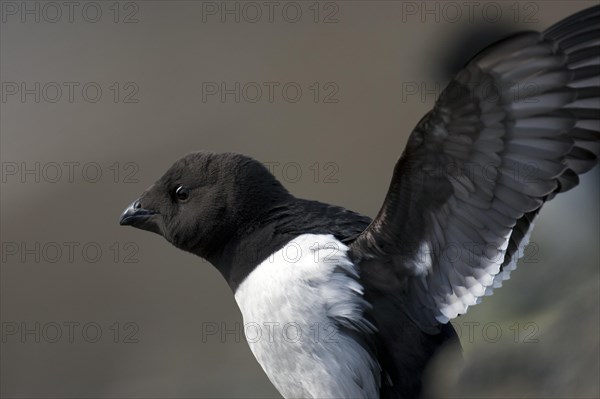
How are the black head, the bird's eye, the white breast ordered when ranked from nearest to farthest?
the white breast < the black head < the bird's eye

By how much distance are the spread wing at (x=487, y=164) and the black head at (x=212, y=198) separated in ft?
1.25

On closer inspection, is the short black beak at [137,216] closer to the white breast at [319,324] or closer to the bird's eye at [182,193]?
the bird's eye at [182,193]

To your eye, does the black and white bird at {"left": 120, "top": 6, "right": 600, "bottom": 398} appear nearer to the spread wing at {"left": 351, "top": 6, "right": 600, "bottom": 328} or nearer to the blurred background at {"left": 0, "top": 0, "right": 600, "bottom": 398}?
the spread wing at {"left": 351, "top": 6, "right": 600, "bottom": 328}

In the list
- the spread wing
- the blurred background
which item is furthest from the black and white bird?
the blurred background

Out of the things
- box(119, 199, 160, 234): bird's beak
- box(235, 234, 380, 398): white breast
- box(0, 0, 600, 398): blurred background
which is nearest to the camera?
box(235, 234, 380, 398): white breast

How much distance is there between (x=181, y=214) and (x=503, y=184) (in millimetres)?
995

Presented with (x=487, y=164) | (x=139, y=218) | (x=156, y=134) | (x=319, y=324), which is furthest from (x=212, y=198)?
(x=156, y=134)

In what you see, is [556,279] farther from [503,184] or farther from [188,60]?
[188,60]

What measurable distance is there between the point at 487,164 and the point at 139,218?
117 centimetres

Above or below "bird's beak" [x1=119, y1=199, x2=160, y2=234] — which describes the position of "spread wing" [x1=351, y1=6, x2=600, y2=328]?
above

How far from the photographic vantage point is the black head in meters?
2.69

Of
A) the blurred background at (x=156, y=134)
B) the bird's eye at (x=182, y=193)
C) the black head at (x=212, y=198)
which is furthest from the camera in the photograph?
the blurred background at (x=156, y=134)

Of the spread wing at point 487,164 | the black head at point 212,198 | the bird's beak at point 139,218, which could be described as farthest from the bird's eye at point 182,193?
the spread wing at point 487,164

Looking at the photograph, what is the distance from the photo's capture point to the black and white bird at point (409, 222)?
83.0 inches
